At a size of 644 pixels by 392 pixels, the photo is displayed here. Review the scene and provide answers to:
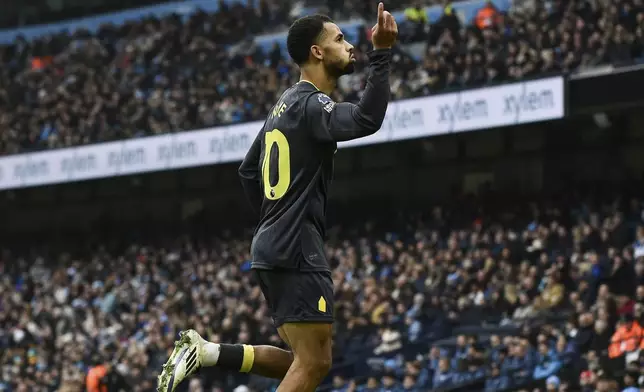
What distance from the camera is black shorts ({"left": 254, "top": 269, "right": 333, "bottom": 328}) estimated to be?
242 inches

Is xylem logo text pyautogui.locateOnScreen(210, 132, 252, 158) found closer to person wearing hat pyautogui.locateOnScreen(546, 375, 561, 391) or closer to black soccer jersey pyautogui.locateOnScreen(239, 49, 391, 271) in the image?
person wearing hat pyautogui.locateOnScreen(546, 375, 561, 391)

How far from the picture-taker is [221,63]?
24938 millimetres

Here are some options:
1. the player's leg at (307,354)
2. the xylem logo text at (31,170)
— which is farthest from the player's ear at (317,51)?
the xylem logo text at (31,170)

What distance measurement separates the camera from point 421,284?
1875 centimetres

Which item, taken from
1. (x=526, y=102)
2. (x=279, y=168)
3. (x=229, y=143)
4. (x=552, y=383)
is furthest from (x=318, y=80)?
(x=229, y=143)

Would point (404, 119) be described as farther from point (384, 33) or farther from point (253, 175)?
point (384, 33)

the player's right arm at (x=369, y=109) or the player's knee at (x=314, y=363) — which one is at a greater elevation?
the player's right arm at (x=369, y=109)

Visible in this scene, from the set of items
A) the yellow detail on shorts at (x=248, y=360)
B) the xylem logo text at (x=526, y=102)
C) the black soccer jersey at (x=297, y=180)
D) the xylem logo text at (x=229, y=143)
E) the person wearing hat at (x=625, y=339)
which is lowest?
the person wearing hat at (x=625, y=339)

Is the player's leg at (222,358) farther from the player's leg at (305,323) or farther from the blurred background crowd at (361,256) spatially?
the blurred background crowd at (361,256)

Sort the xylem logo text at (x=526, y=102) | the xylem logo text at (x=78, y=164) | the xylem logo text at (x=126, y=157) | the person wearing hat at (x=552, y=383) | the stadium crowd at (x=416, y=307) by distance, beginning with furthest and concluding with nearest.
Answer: the xylem logo text at (x=78, y=164) → the xylem logo text at (x=126, y=157) → the xylem logo text at (x=526, y=102) → the stadium crowd at (x=416, y=307) → the person wearing hat at (x=552, y=383)

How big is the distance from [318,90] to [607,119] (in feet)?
53.1

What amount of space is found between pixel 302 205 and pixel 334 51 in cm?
78

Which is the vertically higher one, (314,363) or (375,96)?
(375,96)

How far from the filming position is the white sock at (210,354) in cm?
644
